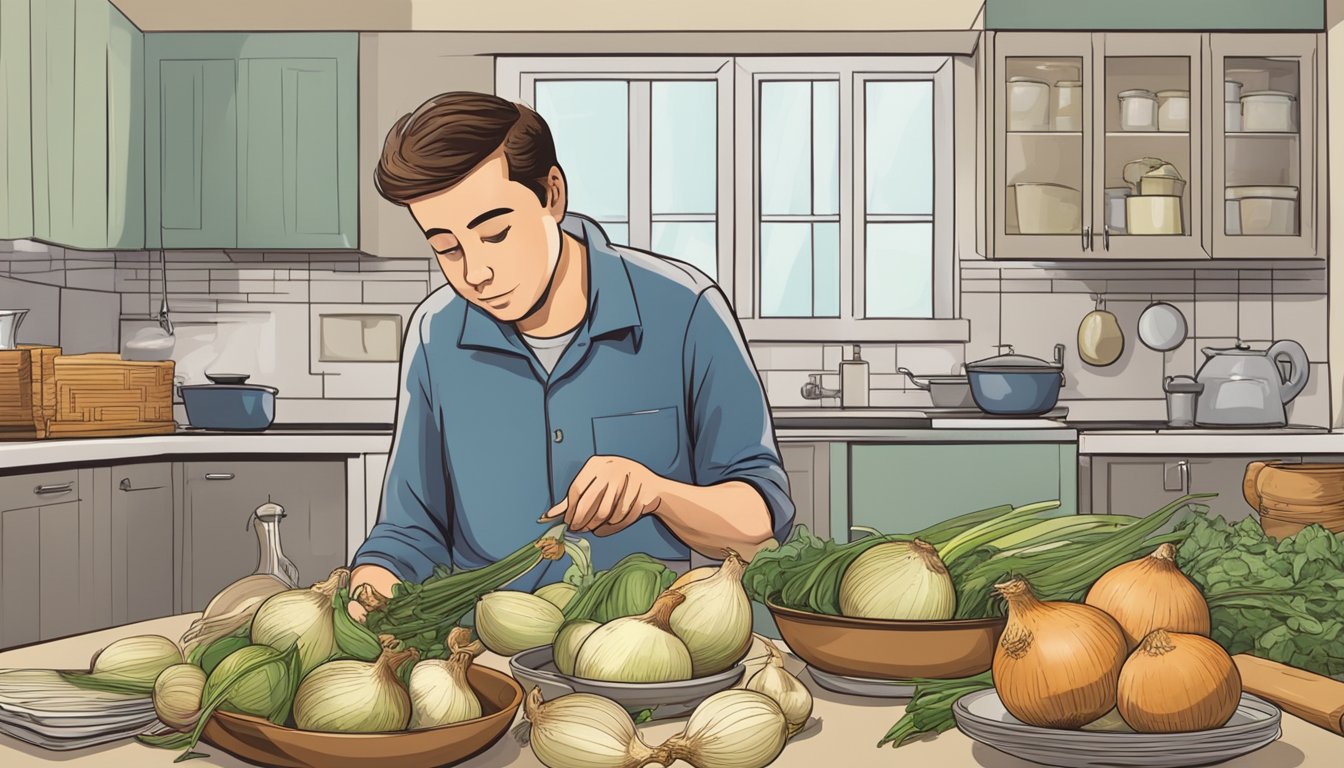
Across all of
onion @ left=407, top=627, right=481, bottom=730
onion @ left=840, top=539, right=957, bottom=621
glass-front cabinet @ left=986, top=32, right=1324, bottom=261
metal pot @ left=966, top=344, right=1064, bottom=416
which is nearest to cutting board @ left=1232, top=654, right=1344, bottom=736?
onion @ left=840, top=539, right=957, bottom=621

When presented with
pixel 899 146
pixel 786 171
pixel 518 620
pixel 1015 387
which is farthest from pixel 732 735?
pixel 899 146

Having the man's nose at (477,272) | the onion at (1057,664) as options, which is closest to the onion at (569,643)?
the onion at (1057,664)

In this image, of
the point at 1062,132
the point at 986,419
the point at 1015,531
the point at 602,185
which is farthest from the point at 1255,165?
the point at 1015,531

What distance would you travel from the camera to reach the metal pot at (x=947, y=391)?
13.0 feet

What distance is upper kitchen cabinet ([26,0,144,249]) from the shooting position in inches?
129

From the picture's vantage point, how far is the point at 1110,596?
874 mm

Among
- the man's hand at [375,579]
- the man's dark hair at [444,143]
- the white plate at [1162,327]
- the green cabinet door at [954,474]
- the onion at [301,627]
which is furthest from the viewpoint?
the white plate at [1162,327]

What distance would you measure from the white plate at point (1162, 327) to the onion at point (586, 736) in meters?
3.74

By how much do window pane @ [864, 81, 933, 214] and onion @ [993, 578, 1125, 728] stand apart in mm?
3242

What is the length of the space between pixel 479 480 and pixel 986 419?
6.93 ft

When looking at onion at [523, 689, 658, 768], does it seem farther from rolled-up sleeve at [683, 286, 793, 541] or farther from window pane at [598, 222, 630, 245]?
window pane at [598, 222, 630, 245]

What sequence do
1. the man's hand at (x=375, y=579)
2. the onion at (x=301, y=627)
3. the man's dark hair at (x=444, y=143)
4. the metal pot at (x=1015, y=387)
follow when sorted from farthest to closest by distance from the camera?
the metal pot at (x=1015, y=387)
the man's dark hair at (x=444, y=143)
the man's hand at (x=375, y=579)
the onion at (x=301, y=627)

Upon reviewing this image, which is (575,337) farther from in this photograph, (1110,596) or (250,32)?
(250,32)

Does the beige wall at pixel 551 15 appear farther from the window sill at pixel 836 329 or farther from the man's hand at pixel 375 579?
the man's hand at pixel 375 579
